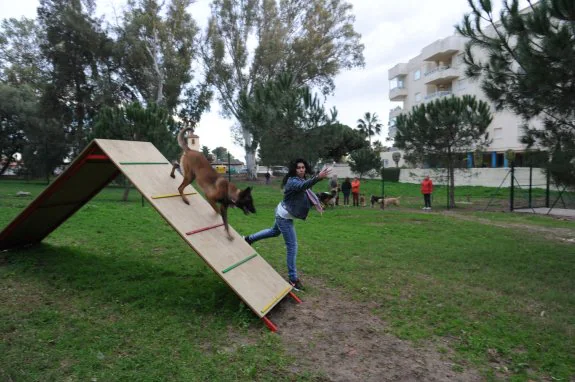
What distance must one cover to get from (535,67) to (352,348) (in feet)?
16.7

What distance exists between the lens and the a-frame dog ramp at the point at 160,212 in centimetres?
441

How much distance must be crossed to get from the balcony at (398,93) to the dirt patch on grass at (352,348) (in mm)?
44714

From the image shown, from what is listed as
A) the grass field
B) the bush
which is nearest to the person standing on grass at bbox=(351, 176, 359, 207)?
the grass field

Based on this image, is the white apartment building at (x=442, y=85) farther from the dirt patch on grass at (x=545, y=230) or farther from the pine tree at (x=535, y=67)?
the pine tree at (x=535, y=67)

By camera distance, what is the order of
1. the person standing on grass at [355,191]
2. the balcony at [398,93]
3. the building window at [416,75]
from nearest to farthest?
the person standing on grass at [355,191]
the building window at [416,75]
the balcony at [398,93]

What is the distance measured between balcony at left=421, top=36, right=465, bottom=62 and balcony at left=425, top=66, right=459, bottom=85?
168 centimetres

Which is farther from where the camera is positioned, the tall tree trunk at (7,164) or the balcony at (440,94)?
the balcony at (440,94)

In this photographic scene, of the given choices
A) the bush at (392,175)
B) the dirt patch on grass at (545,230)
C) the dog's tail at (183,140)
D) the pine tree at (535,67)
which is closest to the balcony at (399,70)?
the bush at (392,175)

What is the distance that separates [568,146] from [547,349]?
4095mm

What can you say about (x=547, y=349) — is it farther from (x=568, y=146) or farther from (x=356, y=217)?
(x=356, y=217)

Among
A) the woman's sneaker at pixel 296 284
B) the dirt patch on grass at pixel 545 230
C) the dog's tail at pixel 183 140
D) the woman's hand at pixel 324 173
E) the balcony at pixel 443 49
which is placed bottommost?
the dirt patch on grass at pixel 545 230

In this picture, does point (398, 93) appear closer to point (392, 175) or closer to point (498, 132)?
point (392, 175)

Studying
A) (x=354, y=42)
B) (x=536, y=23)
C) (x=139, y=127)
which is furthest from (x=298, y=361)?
(x=354, y=42)

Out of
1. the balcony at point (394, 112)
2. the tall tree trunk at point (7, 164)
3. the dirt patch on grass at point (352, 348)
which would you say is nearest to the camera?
the dirt patch on grass at point (352, 348)
